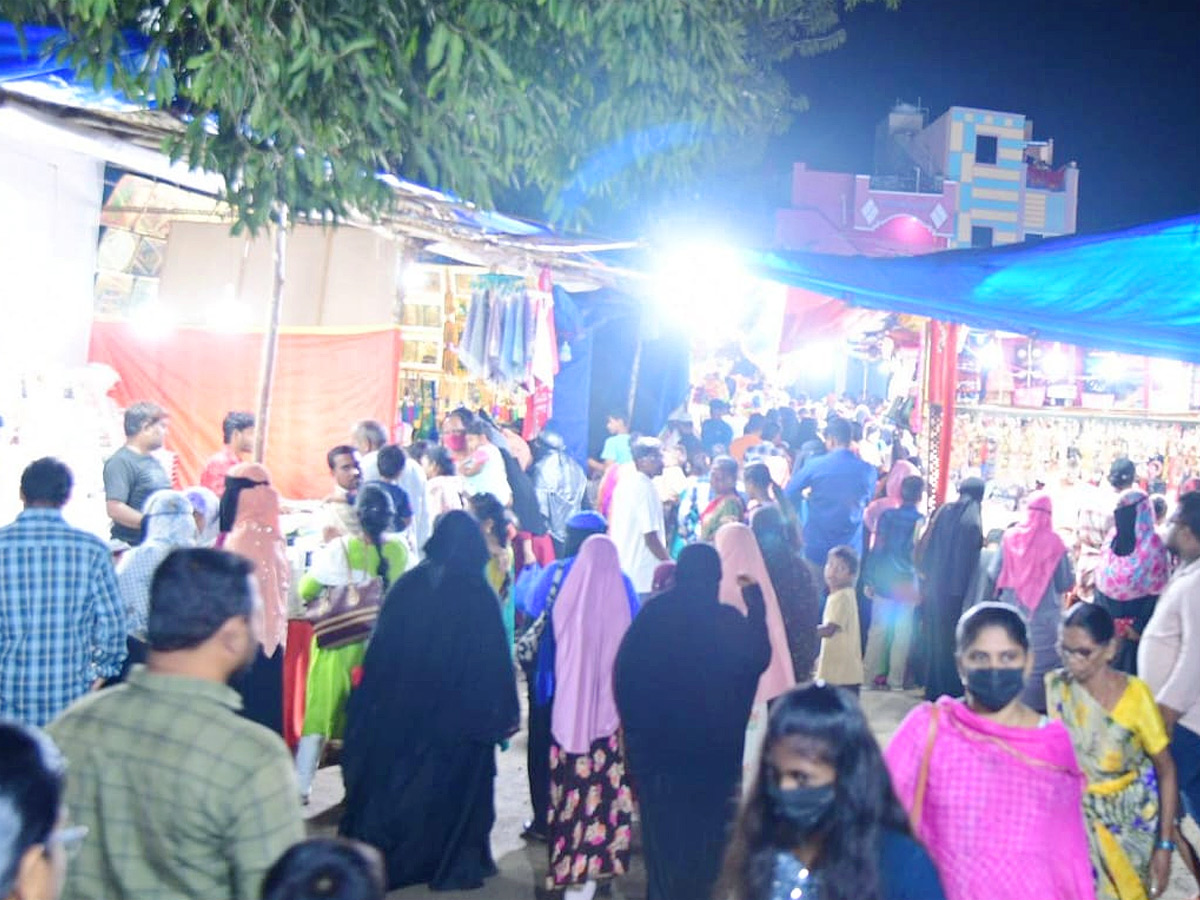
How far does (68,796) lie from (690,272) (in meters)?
6.60

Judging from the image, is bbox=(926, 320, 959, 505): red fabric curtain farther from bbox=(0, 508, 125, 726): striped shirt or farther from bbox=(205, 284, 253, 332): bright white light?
bbox=(0, 508, 125, 726): striped shirt

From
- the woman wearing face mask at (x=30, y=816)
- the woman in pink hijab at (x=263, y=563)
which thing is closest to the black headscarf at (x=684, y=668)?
the woman in pink hijab at (x=263, y=563)

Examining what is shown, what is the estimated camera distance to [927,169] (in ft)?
134

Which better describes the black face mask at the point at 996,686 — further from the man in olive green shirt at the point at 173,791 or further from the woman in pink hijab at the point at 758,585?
the woman in pink hijab at the point at 758,585

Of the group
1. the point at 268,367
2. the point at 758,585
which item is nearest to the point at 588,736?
the point at 758,585

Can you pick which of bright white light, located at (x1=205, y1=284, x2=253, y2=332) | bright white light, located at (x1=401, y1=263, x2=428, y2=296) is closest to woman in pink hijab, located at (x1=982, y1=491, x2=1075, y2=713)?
bright white light, located at (x1=401, y1=263, x2=428, y2=296)

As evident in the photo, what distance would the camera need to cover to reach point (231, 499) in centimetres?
634

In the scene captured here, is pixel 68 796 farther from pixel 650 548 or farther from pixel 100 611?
pixel 650 548

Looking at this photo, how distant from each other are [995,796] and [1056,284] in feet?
15.9

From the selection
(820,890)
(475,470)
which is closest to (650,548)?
(475,470)

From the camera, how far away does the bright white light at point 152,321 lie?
10.2 meters

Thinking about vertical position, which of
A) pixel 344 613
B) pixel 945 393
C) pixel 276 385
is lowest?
pixel 344 613

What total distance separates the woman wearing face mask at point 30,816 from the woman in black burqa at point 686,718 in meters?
3.35

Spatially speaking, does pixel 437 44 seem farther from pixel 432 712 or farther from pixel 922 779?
pixel 922 779
